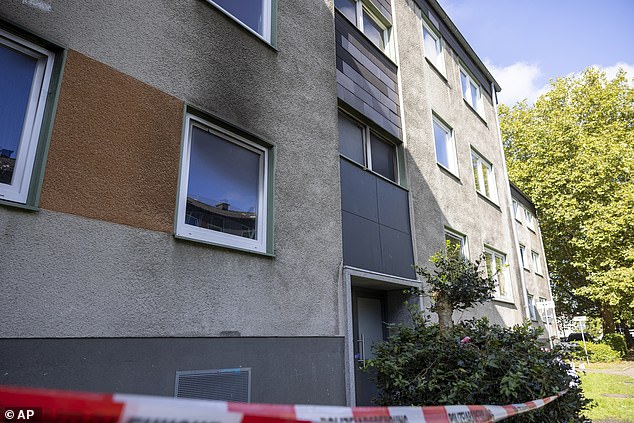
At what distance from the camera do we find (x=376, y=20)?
372 inches

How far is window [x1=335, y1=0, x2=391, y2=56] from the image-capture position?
27.6ft

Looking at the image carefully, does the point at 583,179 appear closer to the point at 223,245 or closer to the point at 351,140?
the point at 351,140

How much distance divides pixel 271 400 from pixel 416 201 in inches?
213

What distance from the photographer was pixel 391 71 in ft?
30.0

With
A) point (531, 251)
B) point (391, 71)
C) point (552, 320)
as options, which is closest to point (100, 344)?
point (391, 71)

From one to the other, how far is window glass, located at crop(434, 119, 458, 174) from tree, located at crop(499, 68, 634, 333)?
15765 millimetres

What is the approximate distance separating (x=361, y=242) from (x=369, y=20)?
553 centimetres

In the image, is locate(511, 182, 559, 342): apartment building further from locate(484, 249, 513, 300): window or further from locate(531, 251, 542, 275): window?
locate(484, 249, 513, 300): window

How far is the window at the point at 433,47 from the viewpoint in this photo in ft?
37.9

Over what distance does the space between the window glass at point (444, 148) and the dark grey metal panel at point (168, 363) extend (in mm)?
6779

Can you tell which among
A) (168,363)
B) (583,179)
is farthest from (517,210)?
(168,363)

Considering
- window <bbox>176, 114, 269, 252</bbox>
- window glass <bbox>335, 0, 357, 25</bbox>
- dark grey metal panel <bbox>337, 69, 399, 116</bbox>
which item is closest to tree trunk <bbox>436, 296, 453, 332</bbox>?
window <bbox>176, 114, 269, 252</bbox>

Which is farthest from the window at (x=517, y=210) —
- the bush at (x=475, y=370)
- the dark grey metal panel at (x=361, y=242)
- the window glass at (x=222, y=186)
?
the window glass at (x=222, y=186)

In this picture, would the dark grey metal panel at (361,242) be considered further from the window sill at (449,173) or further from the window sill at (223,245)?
the window sill at (449,173)
